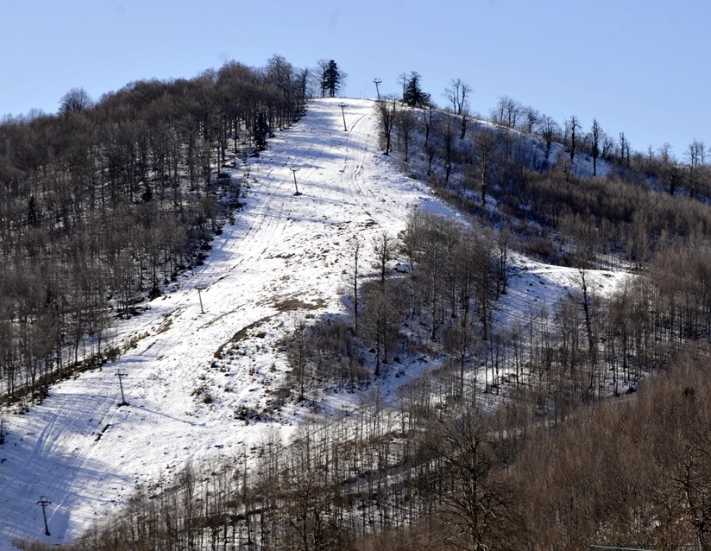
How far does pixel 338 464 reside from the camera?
5341 centimetres

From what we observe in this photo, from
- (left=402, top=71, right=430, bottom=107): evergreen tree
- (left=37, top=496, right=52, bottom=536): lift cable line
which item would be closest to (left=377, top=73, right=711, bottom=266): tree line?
(left=402, top=71, right=430, bottom=107): evergreen tree

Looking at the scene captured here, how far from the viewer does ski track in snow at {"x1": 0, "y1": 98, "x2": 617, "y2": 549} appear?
181ft

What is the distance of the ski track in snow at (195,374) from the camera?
55.1 meters

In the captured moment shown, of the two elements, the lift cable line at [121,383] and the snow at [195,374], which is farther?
the lift cable line at [121,383]

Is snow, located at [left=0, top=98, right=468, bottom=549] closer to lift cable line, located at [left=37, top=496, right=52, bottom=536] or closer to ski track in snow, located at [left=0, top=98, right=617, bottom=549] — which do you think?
ski track in snow, located at [left=0, top=98, right=617, bottom=549]

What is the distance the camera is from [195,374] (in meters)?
67.1

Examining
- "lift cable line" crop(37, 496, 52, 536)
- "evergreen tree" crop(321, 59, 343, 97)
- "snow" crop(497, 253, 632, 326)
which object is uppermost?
"evergreen tree" crop(321, 59, 343, 97)

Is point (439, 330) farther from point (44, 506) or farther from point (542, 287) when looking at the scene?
point (44, 506)

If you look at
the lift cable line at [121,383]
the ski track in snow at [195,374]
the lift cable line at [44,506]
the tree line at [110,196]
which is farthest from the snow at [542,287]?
the lift cable line at [44,506]

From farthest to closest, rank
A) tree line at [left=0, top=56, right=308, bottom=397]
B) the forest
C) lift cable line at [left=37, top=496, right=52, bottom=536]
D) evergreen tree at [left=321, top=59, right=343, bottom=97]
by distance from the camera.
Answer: evergreen tree at [left=321, top=59, right=343, bottom=97] → tree line at [left=0, top=56, right=308, bottom=397] → lift cable line at [left=37, top=496, right=52, bottom=536] → the forest

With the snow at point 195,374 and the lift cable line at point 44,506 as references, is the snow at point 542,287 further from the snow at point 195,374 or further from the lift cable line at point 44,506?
the lift cable line at point 44,506

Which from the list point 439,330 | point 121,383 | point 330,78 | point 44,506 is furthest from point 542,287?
point 330,78

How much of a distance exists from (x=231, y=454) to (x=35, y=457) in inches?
596

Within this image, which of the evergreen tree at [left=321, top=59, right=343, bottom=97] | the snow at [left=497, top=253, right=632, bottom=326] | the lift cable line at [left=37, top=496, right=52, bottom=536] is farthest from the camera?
the evergreen tree at [left=321, top=59, right=343, bottom=97]
